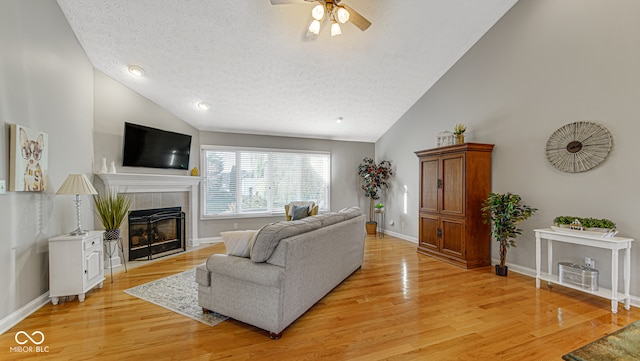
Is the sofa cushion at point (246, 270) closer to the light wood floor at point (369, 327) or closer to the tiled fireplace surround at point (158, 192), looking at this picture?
the light wood floor at point (369, 327)

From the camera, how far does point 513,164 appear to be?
4105 mm

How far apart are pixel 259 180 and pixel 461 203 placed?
426 cm

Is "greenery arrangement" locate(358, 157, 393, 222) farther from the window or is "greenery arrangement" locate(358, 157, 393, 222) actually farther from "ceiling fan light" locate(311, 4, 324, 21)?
"ceiling fan light" locate(311, 4, 324, 21)

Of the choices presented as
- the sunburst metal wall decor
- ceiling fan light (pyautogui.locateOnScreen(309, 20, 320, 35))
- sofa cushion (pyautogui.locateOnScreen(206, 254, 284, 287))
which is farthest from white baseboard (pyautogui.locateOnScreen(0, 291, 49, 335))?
the sunburst metal wall decor

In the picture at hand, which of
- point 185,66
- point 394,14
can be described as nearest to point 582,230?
point 394,14

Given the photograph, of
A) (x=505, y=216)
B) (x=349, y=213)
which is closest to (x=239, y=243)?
(x=349, y=213)

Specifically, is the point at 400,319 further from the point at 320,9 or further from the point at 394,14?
the point at 394,14

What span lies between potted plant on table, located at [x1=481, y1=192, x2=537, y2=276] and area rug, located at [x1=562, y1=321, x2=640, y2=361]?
3.27 meters

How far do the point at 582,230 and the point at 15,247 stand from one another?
5.91 metres

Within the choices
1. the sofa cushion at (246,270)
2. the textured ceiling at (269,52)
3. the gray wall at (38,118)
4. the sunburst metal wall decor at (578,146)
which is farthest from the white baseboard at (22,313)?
the sunburst metal wall decor at (578,146)

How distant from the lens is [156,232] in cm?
498

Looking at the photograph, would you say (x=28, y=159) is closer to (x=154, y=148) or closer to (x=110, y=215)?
(x=110, y=215)

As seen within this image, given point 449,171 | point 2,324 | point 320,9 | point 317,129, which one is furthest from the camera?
point 317,129

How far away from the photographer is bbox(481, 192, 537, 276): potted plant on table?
12.3 ft
